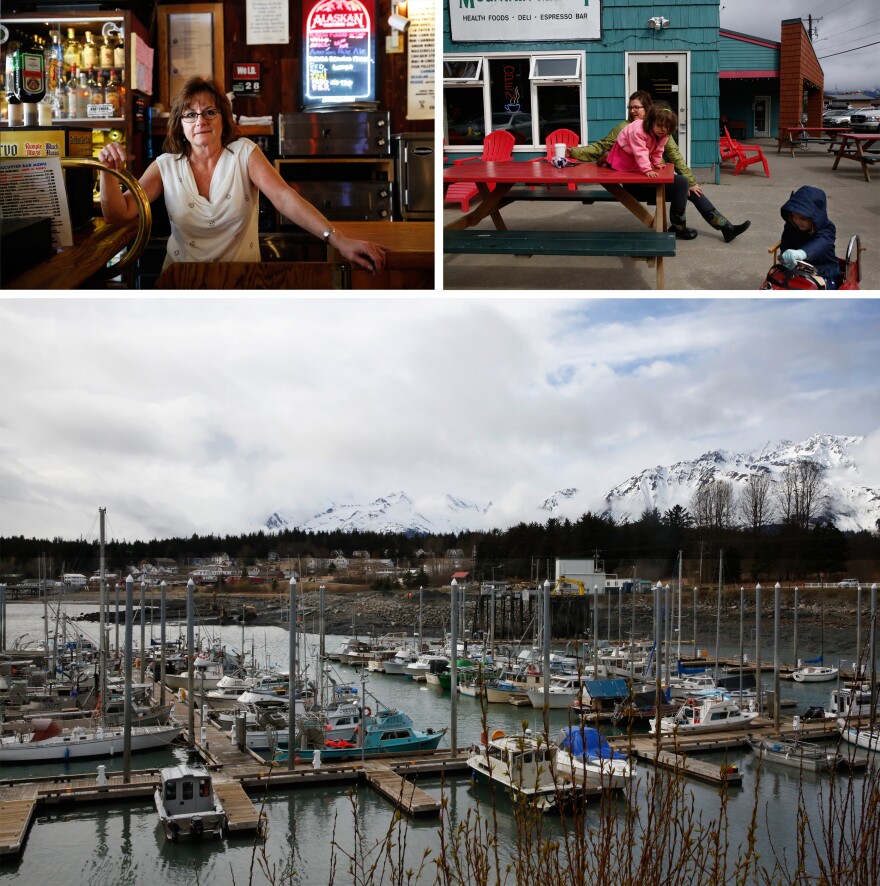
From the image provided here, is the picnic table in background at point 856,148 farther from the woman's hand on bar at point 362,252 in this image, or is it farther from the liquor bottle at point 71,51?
the liquor bottle at point 71,51

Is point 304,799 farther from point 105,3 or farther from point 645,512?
point 645,512

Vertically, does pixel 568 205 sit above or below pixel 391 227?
above

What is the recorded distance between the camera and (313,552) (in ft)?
64.0

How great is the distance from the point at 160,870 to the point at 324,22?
19.9ft

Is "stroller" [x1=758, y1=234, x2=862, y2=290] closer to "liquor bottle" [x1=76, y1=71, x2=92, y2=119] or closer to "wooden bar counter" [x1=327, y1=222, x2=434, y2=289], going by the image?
"wooden bar counter" [x1=327, y1=222, x2=434, y2=289]

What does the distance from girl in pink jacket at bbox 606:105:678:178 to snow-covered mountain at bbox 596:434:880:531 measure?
14324mm

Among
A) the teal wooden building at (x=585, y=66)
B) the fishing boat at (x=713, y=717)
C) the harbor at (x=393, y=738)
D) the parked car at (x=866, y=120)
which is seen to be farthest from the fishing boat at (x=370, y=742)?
the parked car at (x=866, y=120)

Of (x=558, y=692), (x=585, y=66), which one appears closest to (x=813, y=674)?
(x=558, y=692)

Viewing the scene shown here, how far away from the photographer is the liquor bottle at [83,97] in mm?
5188

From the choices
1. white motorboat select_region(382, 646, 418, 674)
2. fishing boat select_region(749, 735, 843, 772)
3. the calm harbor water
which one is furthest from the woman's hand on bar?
white motorboat select_region(382, 646, 418, 674)

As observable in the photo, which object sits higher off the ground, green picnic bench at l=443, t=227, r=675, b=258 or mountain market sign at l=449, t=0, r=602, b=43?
mountain market sign at l=449, t=0, r=602, b=43

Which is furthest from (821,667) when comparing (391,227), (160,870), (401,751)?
(391,227)

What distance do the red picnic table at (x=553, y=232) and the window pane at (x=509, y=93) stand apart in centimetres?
111

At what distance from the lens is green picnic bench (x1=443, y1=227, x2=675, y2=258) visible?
17.3 feet
